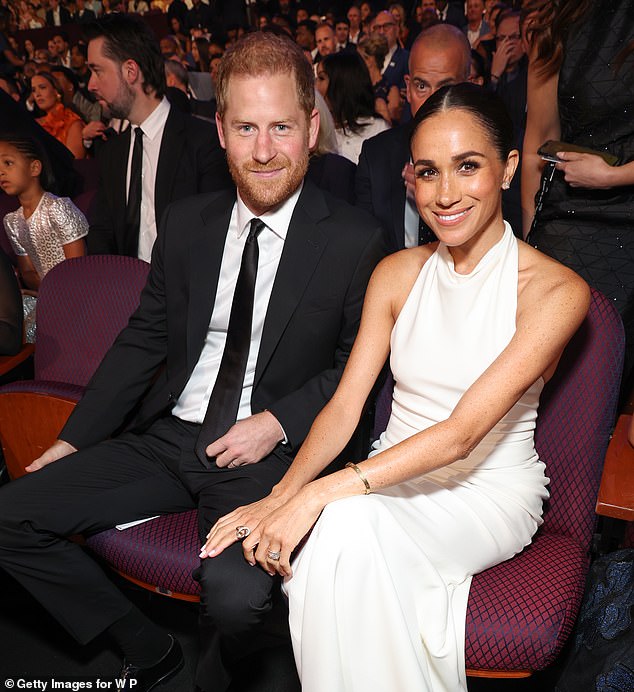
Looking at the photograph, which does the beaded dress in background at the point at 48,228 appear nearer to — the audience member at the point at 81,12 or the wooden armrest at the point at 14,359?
the wooden armrest at the point at 14,359

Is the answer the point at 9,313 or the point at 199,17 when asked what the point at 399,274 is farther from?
the point at 199,17

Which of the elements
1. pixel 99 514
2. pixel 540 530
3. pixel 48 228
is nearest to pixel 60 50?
pixel 48 228

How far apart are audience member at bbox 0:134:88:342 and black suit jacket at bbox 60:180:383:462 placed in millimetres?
1288

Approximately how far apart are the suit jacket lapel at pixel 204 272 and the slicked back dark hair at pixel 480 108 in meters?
0.69

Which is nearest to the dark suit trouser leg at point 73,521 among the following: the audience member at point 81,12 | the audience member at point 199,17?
the audience member at point 199,17

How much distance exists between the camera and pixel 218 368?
2.10m

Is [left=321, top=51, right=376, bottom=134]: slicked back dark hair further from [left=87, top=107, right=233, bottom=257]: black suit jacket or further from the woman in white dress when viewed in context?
the woman in white dress

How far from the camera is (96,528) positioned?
1898mm

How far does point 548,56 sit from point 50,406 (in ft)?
5.93

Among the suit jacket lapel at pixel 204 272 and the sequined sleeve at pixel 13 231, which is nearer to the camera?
the suit jacket lapel at pixel 204 272

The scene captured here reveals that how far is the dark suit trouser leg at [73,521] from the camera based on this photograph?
184 cm

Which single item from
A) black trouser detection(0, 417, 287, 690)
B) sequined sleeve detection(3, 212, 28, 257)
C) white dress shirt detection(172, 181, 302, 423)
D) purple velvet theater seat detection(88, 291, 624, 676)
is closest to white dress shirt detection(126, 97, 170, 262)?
sequined sleeve detection(3, 212, 28, 257)

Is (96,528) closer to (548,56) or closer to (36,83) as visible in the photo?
(548,56)

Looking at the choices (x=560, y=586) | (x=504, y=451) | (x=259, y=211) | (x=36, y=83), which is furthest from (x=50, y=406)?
(x=36, y=83)
